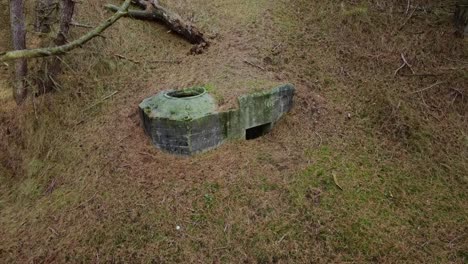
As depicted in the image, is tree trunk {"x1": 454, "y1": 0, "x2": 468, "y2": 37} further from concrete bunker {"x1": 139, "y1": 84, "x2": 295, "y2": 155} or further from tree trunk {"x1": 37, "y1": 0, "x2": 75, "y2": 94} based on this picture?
tree trunk {"x1": 37, "y1": 0, "x2": 75, "y2": 94}

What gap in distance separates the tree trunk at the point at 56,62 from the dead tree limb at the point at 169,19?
4.53 ft

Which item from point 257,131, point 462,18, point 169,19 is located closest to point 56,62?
point 169,19

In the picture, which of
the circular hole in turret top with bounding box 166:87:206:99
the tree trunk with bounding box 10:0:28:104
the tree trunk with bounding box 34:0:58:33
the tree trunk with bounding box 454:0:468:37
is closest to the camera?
the circular hole in turret top with bounding box 166:87:206:99

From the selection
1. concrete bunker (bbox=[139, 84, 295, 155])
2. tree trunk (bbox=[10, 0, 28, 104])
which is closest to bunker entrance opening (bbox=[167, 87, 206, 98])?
concrete bunker (bbox=[139, 84, 295, 155])

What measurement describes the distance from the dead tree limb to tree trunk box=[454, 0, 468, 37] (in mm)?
5111

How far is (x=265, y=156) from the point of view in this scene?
563 centimetres

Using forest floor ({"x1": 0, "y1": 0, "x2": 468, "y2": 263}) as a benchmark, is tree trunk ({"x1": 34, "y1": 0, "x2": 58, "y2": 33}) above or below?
above

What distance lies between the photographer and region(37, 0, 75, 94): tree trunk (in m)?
6.63

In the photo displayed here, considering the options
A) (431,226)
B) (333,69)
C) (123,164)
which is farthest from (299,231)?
(333,69)

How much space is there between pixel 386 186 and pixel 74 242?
4515mm

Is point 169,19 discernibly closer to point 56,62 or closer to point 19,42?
point 56,62

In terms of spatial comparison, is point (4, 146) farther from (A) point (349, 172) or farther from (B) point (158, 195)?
(A) point (349, 172)

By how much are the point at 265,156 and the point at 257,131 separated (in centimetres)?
78

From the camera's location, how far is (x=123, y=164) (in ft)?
18.3
